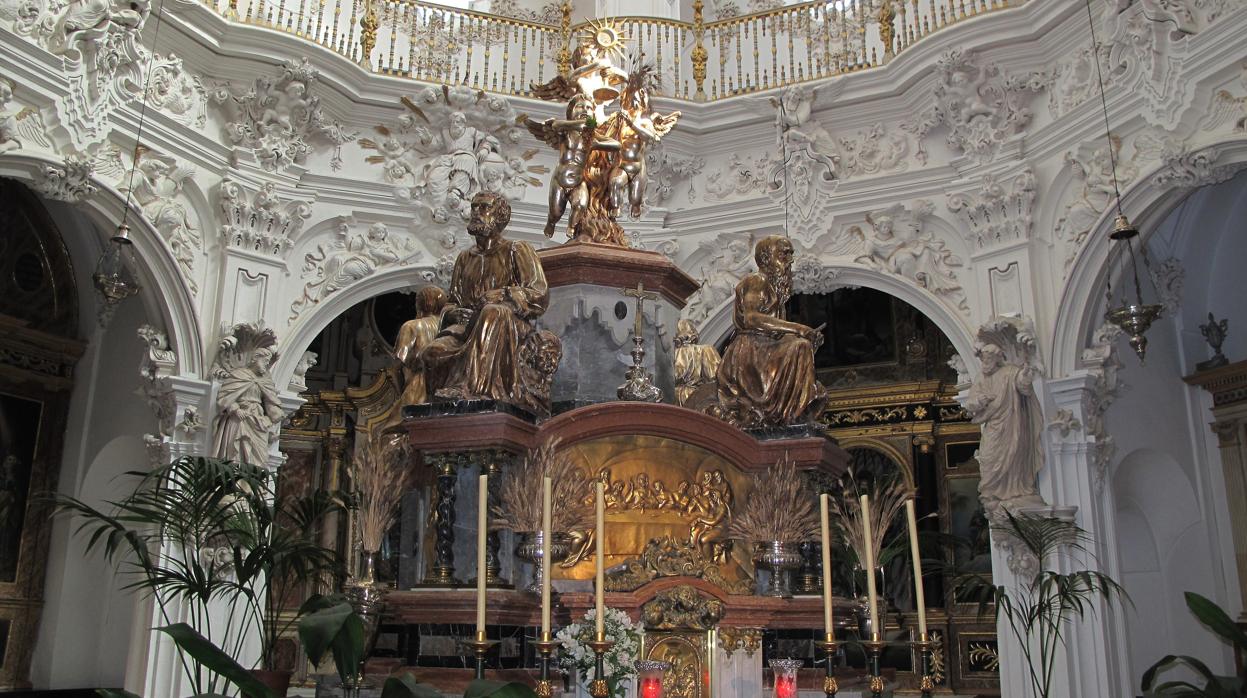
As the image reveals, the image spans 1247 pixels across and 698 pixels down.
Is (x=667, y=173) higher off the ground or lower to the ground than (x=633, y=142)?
higher

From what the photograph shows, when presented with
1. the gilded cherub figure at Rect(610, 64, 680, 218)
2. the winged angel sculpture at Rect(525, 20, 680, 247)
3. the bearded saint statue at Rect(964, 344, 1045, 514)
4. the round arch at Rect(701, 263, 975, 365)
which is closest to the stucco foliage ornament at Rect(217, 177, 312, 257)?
the winged angel sculpture at Rect(525, 20, 680, 247)

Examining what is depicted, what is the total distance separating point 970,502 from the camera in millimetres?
14945

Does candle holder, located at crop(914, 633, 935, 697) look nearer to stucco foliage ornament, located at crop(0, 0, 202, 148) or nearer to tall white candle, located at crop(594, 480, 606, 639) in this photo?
tall white candle, located at crop(594, 480, 606, 639)

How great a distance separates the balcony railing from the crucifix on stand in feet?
21.8

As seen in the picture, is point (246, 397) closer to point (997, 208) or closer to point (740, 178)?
point (740, 178)

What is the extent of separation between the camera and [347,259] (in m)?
12.4

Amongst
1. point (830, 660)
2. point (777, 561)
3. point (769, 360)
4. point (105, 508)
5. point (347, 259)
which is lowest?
point (830, 660)

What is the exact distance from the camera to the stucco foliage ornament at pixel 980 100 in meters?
11.5

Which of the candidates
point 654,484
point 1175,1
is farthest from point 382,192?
point 1175,1

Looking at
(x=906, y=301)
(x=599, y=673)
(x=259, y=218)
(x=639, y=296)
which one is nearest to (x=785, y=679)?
(x=599, y=673)

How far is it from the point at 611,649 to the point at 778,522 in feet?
6.37

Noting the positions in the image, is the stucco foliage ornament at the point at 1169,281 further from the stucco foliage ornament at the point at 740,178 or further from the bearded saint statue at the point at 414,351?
the bearded saint statue at the point at 414,351

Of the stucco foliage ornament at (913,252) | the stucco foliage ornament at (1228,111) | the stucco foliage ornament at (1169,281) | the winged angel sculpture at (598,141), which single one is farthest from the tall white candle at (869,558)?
the stucco foliage ornament at (1169,281)

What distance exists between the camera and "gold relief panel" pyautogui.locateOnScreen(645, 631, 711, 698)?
5477 mm
